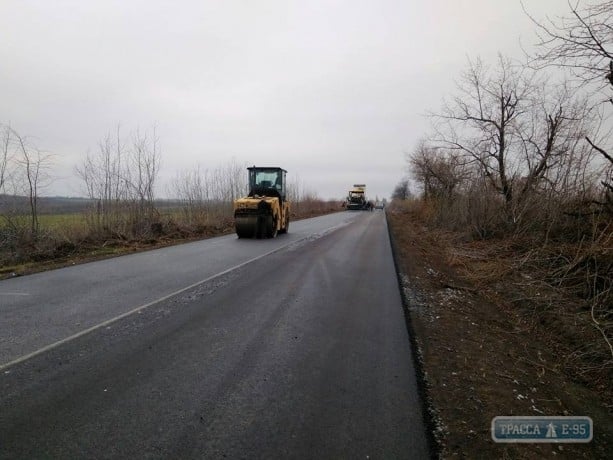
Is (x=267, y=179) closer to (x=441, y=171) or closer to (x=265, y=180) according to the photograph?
(x=265, y=180)

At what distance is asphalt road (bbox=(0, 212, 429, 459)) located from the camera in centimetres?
296

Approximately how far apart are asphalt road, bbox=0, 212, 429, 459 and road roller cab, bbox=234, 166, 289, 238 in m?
9.61

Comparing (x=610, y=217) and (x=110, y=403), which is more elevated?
(x=610, y=217)

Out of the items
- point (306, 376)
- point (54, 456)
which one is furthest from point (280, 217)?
point (54, 456)

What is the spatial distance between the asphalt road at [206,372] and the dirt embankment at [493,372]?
26 centimetres

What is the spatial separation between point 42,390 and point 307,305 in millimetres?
3955

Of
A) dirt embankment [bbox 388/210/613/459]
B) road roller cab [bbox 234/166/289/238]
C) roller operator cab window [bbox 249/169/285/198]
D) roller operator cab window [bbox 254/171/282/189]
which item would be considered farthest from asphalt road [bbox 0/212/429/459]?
roller operator cab window [bbox 254/171/282/189]

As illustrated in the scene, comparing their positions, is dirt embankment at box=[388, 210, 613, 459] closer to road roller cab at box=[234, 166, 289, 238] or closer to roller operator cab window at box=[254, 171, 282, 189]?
road roller cab at box=[234, 166, 289, 238]

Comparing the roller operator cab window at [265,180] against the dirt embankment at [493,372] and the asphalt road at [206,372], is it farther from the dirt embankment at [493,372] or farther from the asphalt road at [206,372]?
the dirt embankment at [493,372]

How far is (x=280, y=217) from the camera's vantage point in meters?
20.0

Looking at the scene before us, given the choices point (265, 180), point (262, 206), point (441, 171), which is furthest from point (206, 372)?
point (441, 171)

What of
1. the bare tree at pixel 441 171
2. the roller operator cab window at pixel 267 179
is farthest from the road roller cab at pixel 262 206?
the bare tree at pixel 441 171

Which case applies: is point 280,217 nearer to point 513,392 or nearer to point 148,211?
point 148,211

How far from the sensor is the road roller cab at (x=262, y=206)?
17859 mm
